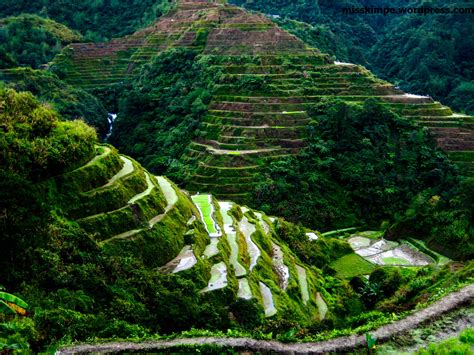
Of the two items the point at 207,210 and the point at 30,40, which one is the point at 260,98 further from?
the point at 30,40

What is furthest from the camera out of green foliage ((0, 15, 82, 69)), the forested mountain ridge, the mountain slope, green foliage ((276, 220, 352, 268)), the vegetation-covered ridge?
green foliage ((0, 15, 82, 69))

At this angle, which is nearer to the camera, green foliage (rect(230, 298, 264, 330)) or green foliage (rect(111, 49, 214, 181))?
green foliage (rect(230, 298, 264, 330))

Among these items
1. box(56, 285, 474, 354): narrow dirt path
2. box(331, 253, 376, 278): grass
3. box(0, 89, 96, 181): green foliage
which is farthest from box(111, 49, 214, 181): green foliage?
box(56, 285, 474, 354): narrow dirt path

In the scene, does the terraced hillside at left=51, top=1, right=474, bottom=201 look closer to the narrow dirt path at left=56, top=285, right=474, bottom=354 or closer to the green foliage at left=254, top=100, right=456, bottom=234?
the green foliage at left=254, top=100, right=456, bottom=234

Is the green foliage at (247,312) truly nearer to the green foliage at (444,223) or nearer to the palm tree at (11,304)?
the palm tree at (11,304)

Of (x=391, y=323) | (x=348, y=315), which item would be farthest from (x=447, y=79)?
(x=391, y=323)

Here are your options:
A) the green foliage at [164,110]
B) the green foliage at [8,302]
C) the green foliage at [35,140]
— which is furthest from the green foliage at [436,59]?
the green foliage at [8,302]
